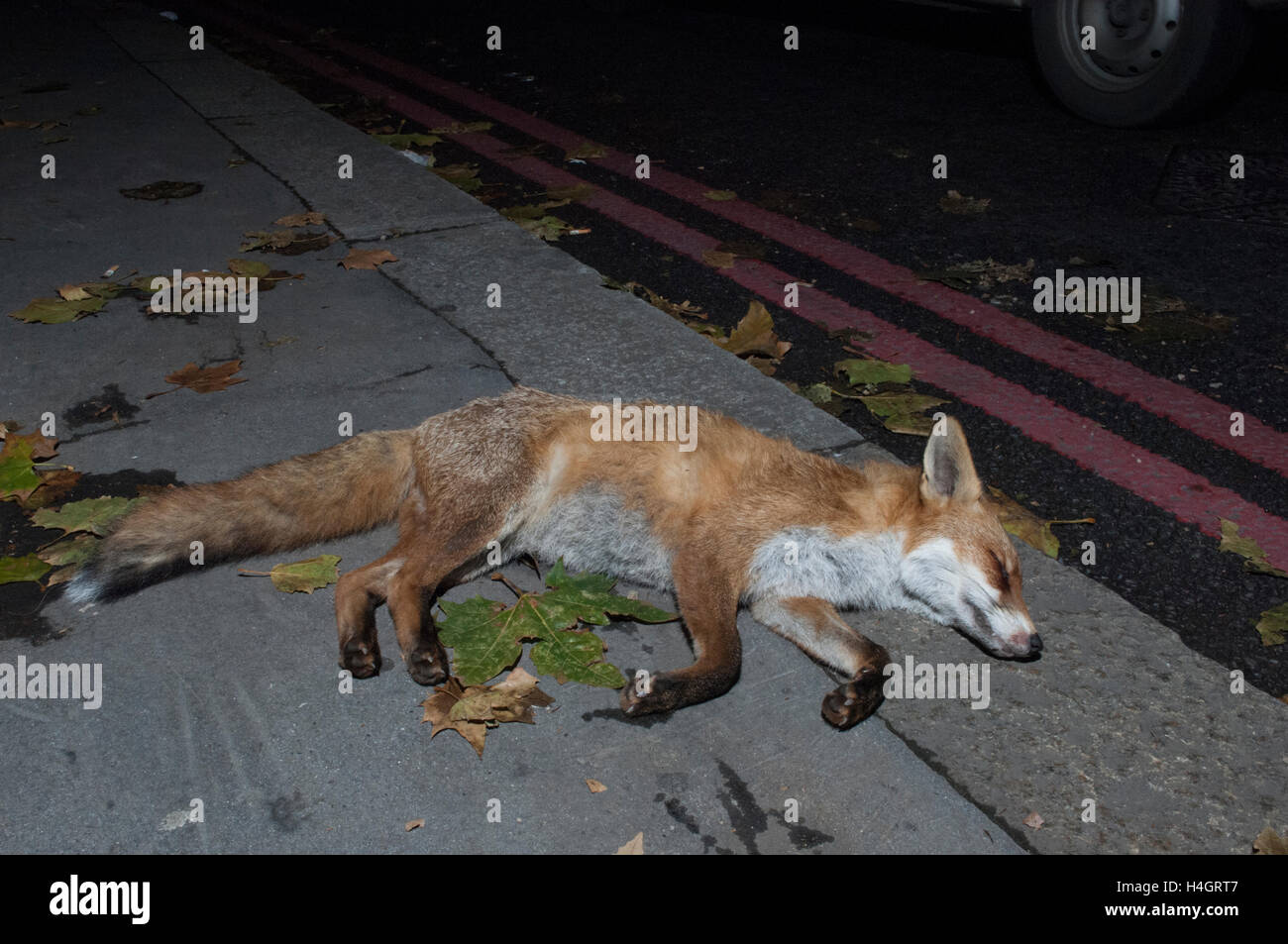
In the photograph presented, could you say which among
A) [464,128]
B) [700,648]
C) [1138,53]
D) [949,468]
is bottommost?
[700,648]

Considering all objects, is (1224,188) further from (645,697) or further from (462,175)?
(645,697)

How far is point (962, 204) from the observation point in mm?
6449

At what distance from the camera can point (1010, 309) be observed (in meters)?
5.31

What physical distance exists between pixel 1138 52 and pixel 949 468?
4.94 meters

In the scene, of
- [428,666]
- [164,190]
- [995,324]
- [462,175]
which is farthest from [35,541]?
[462,175]

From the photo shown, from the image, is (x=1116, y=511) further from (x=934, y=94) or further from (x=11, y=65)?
(x=11, y=65)

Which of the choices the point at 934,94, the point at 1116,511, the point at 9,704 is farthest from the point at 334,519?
the point at 934,94

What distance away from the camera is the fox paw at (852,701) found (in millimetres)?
2793

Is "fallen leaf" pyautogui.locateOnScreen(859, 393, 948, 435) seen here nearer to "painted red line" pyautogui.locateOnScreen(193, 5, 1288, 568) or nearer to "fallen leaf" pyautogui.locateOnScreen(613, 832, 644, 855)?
"painted red line" pyautogui.locateOnScreen(193, 5, 1288, 568)

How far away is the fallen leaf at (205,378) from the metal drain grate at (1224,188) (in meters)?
5.00

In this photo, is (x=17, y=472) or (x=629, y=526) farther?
(x=17, y=472)

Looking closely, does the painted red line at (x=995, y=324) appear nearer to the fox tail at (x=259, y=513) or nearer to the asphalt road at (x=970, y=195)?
the asphalt road at (x=970, y=195)

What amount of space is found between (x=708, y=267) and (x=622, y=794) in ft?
12.4

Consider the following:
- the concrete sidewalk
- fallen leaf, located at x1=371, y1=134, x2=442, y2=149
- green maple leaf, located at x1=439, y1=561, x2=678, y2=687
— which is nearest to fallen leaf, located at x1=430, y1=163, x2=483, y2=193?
fallen leaf, located at x1=371, y1=134, x2=442, y2=149
